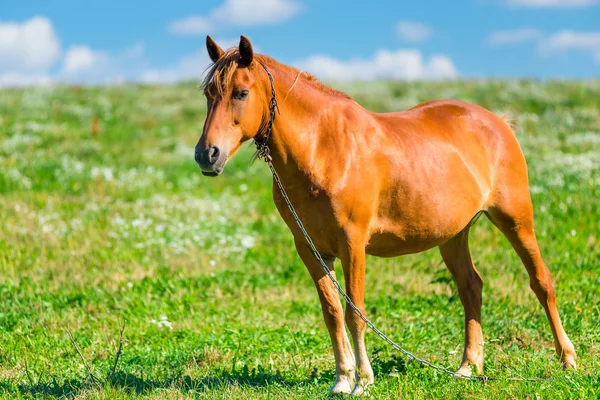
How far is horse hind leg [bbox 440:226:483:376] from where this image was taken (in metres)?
6.08

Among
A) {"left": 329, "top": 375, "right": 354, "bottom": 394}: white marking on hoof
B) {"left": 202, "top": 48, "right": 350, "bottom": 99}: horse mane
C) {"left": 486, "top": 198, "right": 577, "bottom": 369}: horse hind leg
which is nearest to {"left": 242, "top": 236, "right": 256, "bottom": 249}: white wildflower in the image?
{"left": 486, "top": 198, "right": 577, "bottom": 369}: horse hind leg

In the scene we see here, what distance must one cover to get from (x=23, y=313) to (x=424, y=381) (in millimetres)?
4814

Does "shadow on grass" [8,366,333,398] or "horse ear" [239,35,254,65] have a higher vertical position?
"horse ear" [239,35,254,65]

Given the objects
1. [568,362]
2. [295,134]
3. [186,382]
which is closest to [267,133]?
[295,134]

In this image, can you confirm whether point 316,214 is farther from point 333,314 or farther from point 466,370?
point 466,370

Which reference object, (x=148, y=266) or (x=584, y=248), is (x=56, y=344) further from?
(x=584, y=248)

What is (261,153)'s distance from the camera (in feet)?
16.2

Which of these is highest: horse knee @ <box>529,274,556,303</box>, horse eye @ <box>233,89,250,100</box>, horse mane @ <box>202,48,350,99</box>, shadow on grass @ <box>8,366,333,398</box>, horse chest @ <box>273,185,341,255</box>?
horse mane @ <box>202,48,350,99</box>

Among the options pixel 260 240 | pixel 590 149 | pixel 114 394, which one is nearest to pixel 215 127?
pixel 114 394

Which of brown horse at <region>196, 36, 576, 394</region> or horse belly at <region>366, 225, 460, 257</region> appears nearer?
brown horse at <region>196, 36, 576, 394</region>

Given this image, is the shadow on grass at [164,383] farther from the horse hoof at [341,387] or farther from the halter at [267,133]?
the halter at [267,133]

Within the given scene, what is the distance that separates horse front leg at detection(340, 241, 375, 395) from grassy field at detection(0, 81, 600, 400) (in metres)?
0.14

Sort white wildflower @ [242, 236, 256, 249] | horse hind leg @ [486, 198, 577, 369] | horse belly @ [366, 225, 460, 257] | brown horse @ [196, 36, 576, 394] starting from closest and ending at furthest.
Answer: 1. brown horse @ [196, 36, 576, 394]
2. horse belly @ [366, 225, 460, 257]
3. horse hind leg @ [486, 198, 577, 369]
4. white wildflower @ [242, 236, 256, 249]

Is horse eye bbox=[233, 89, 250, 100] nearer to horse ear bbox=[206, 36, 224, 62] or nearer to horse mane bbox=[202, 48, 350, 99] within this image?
horse mane bbox=[202, 48, 350, 99]
